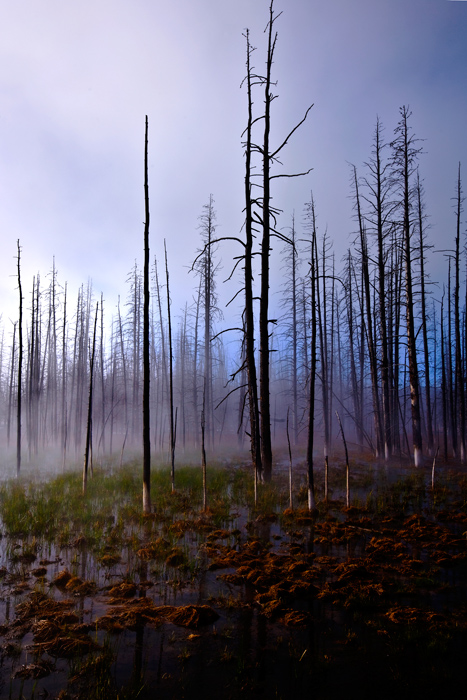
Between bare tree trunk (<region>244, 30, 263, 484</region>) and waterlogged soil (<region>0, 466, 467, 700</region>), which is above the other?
bare tree trunk (<region>244, 30, 263, 484</region>)

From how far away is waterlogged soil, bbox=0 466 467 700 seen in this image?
11.5 ft

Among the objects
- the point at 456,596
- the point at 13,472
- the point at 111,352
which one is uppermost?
the point at 111,352

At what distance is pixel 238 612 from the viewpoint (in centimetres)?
476

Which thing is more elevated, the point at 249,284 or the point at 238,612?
the point at 249,284

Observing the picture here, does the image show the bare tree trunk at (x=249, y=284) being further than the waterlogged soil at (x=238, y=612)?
Yes

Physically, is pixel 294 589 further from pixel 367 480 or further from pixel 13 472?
pixel 13 472

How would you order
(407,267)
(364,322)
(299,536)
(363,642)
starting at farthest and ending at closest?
(364,322)
(407,267)
(299,536)
(363,642)

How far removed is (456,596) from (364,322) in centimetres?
1814

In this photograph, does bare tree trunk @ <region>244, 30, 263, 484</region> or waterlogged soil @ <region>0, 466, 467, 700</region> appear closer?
waterlogged soil @ <region>0, 466, 467, 700</region>

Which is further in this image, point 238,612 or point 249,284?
point 249,284

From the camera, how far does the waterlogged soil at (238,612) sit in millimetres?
3492

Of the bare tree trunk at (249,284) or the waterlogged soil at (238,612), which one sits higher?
the bare tree trunk at (249,284)

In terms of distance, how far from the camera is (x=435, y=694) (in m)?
3.29

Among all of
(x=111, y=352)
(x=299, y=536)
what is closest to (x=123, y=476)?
(x=299, y=536)
